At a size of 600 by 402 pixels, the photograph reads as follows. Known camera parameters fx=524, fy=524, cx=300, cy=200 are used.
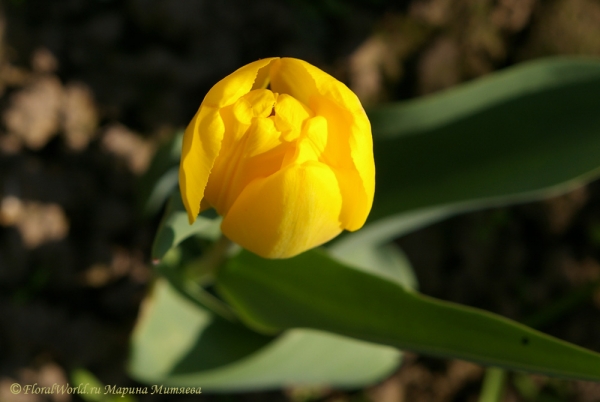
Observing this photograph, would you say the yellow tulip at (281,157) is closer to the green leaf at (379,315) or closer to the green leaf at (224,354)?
the green leaf at (379,315)

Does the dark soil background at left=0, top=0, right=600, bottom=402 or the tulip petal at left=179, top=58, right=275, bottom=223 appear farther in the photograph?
the dark soil background at left=0, top=0, right=600, bottom=402

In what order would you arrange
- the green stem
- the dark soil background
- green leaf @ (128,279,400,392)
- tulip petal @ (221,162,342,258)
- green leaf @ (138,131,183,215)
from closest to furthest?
tulip petal @ (221,162,342,258), green leaf @ (138,131,183,215), green leaf @ (128,279,400,392), the dark soil background, the green stem

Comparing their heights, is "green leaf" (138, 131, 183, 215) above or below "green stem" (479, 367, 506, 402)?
above

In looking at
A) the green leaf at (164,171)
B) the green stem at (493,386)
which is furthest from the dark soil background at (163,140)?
the green leaf at (164,171)

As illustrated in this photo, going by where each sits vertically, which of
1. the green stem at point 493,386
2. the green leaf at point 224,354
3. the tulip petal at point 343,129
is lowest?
the green stem at point 493,386

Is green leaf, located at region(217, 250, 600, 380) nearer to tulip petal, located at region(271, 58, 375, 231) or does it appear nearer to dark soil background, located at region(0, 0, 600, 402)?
tulip petal, located at region(271, 58, 375, 231)

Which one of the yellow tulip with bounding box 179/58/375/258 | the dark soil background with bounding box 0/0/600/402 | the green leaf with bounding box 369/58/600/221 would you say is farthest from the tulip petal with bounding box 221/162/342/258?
the dark soil background with bounding box 0/0/600/402

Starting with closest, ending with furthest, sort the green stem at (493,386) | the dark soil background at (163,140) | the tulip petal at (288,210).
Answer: the tulip petal at (288,210) → the dark soil background at (163,140) → the green stem at (493,386)
